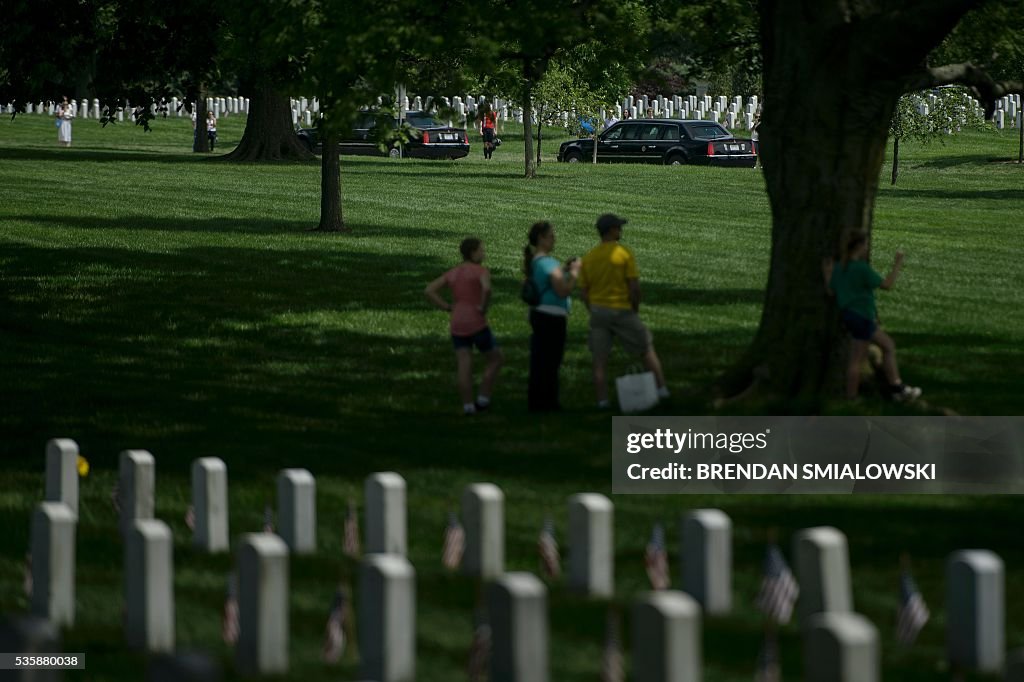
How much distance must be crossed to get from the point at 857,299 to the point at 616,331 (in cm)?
185

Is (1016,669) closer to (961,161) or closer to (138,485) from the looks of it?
(138,485)

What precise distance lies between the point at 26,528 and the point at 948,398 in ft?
26.0

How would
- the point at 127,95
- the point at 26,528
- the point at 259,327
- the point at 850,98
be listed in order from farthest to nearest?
the point at 127,95, the point at 259,327, the point at 850,98, the point at 26,528

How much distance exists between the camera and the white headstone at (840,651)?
4.85 m

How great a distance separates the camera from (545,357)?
14.4 m

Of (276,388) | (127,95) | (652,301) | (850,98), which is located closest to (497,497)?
(850,98)

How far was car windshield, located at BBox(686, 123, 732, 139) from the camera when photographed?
170ft

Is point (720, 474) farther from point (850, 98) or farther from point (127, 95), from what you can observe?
point (127, 95)

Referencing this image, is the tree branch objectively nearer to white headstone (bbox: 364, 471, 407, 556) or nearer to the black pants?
the black pants

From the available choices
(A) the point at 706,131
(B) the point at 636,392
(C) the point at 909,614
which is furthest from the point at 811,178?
(A) the point at 706,131

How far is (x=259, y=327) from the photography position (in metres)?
20.0

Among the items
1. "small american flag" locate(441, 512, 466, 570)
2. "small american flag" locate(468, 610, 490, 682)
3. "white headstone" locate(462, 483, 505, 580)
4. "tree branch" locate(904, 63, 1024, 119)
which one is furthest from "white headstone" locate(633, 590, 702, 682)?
"tree branch" locate(904, 63, 1024, 119)
